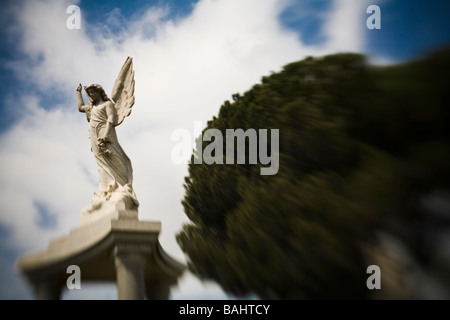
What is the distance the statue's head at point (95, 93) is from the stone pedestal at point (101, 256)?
3680 mm

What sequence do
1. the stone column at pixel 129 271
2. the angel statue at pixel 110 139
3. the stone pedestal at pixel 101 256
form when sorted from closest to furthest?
the stone column at pixel 129 271, the stone pedestal at pixel 101 256, the angel statue at pixel 110 139

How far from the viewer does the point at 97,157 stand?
11.3 metres

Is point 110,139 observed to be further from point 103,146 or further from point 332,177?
point 332,177

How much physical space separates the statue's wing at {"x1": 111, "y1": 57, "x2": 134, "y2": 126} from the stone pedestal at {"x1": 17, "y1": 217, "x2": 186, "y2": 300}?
3363 mm

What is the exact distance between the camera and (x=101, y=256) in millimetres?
9609

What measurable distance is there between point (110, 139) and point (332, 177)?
5724 millimetres

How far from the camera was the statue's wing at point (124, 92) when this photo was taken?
1184cm
